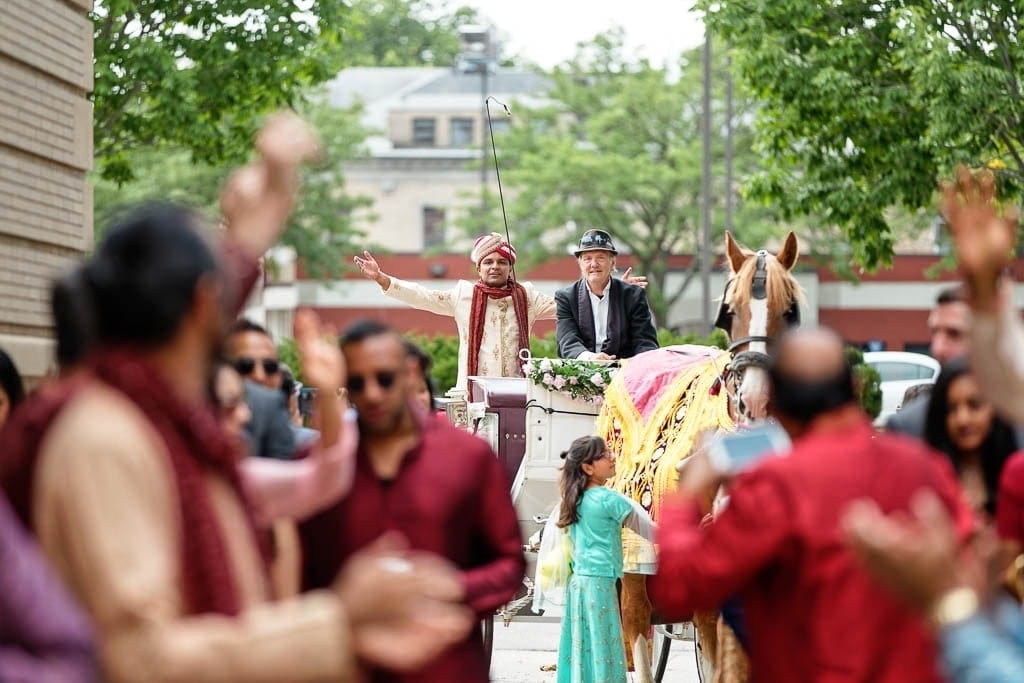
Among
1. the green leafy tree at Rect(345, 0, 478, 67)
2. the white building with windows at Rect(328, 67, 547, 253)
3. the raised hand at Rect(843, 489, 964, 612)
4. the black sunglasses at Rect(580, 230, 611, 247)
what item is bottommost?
the raised hand at Rect(843, 489, 964, 612)

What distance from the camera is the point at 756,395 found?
29.0 ft

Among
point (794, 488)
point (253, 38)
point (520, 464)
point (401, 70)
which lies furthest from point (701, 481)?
point (401, 70)

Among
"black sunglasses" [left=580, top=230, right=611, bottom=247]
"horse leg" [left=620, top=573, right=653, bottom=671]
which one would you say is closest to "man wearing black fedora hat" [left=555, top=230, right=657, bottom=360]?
"black sunglasses" [left=580, top=230, right=611, bottom=247]

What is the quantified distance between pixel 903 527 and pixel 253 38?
20.1 m

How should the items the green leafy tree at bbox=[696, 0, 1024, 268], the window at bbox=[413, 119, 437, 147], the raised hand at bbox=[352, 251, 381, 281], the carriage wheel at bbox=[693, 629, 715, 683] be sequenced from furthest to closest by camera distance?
the window at bbox=[413, 119, 437, 147]
the green leafy tree at bbox=[696, 0, 1024, 268]
the raised hand at bbox=[352, 251, 381, 281]
the carriage wheel at bbox=[693, 629, 715, 683]

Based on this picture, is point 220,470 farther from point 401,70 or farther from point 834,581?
point 401,70

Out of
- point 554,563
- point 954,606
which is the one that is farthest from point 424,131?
point 954,606

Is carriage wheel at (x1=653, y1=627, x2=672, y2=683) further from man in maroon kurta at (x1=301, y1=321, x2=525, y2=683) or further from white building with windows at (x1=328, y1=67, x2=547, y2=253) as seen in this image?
white building with windows at (x1=328, y1=67, x2=547, y2=253)

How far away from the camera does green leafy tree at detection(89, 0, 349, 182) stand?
71.7ft

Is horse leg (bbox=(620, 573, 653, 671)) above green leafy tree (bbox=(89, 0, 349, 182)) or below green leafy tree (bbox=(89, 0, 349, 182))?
below

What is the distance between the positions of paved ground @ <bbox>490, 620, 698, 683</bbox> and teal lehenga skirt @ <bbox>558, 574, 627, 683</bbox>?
1.28 m

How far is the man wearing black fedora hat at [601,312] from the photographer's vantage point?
44.3 feet

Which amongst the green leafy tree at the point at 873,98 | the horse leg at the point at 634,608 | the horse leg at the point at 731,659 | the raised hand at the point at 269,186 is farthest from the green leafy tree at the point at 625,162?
the raised hand at the point at 269,186

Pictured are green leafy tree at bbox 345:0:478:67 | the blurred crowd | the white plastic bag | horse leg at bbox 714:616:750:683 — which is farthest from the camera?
green leafy tree at bbox 345:0:478:67
